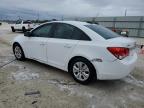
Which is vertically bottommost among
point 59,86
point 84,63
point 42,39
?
point 59,86

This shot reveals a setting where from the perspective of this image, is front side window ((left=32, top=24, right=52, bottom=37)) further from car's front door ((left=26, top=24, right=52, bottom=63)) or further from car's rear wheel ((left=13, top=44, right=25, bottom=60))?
car's rear wheel ((left=13, top=44, right=25, bottom=60))

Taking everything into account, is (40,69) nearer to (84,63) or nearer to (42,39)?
(42,39)

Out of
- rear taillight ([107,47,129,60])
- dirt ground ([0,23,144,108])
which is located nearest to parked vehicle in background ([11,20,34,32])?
dirt ground ([0,23,144,108])

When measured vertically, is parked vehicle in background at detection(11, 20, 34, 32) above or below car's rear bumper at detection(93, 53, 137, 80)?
above

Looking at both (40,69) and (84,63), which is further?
(40,69)

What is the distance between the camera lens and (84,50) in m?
4.69

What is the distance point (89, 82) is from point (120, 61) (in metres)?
0.99

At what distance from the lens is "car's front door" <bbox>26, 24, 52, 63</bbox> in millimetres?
5766

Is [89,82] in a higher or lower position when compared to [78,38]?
lower

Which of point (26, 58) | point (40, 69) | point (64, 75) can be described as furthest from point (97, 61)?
point (26, 58)

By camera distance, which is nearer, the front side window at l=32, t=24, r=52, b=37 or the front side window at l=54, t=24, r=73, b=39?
the front side window at l=54, t=24, r=73, b=39

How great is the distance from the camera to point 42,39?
5832 mm

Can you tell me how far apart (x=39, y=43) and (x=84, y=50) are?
1800mm

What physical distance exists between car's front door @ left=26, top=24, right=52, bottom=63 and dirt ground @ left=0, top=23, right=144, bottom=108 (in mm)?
474
